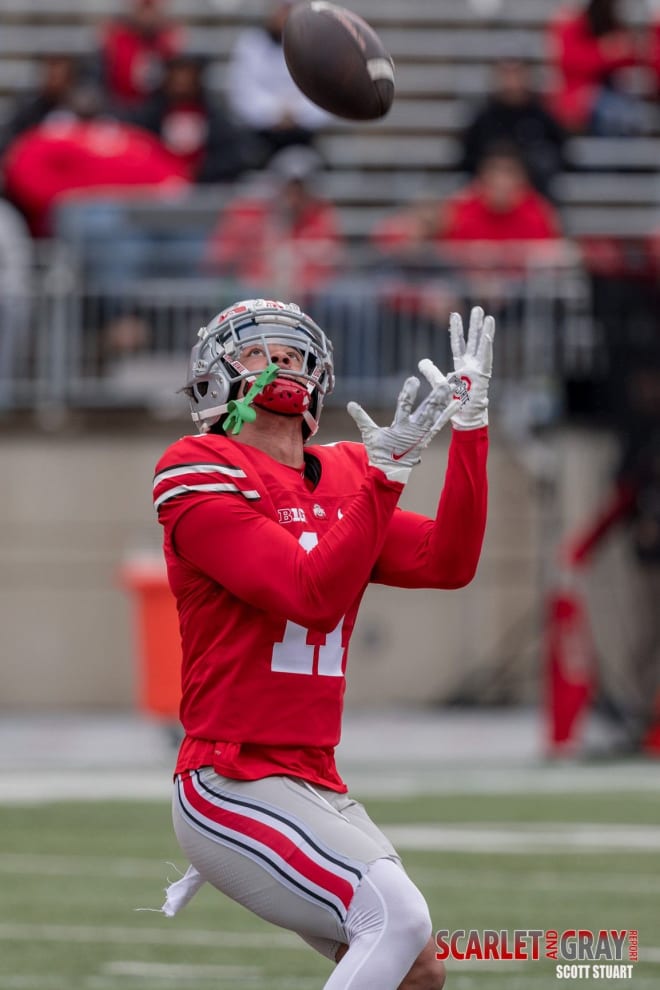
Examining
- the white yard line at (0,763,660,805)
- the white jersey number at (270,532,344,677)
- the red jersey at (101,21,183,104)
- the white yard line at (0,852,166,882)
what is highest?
the red jersey at (101,21,183,104)

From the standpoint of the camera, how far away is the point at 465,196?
14594 millimetres

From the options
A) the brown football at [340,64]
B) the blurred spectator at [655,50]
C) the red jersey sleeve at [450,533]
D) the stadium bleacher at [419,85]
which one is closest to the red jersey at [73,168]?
the stadium bleacher at [419,85]

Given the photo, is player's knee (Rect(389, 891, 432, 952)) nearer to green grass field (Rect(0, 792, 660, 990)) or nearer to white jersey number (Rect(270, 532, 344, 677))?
white jersey number (Rect(270, 532, 344, 677))

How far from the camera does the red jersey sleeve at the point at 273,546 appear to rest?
4.26m

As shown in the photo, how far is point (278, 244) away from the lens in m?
Result: 14.1

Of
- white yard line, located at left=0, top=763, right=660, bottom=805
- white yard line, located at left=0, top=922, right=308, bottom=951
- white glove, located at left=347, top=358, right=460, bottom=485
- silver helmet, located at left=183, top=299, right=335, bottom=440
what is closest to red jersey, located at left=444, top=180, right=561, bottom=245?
white yard line, located at left=0, top=763, right=660, bottom=805

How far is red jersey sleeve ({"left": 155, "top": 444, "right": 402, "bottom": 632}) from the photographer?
14.0 ft

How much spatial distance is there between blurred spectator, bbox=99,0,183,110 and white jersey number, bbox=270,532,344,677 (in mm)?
11745

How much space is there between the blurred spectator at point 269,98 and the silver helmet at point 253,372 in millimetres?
10617

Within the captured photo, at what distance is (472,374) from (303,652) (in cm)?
69

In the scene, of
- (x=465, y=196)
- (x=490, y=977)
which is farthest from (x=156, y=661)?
(x=490, y=977)

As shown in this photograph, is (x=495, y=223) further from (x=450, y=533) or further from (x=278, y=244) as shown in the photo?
(x=450, y=533)

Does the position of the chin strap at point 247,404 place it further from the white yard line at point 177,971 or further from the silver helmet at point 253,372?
the white yard line at point 177,971

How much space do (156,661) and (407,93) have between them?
7.01m
